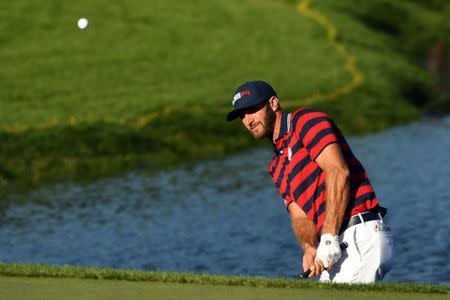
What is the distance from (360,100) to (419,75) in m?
7.73

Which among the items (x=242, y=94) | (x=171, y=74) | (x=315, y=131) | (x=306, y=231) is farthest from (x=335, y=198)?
(x=171, y=74)

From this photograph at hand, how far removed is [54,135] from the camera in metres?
26.5

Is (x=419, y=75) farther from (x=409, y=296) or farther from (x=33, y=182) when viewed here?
(x=409, y=296)

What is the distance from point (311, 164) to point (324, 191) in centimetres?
22

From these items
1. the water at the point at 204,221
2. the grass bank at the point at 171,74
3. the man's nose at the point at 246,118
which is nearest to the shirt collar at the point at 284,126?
the man's nose at the point at 246,118

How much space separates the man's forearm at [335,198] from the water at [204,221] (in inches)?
282

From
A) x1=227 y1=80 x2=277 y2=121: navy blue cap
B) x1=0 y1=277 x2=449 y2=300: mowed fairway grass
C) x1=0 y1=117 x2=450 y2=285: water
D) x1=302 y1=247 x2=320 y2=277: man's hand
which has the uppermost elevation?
x1=227 y1=80 x2=277 y2=121: navy blue cap

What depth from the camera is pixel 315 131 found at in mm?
8484

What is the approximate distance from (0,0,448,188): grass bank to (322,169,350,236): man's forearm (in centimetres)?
1570

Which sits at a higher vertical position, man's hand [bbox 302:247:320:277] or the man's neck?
the man's neck

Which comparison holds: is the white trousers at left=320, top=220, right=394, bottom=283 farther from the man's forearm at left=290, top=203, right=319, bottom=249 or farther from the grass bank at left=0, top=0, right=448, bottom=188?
the grass bank at left=0, top=0, right=448, bottom=188

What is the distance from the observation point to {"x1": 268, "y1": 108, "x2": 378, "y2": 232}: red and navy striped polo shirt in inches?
334

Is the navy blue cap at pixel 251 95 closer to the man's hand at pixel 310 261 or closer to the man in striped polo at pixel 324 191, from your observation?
the man in striped polo at pixel 324 191

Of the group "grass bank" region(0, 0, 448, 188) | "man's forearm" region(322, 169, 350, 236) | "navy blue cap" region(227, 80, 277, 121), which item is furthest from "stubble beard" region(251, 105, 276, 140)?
"grass bank" region(0, 0, 448, 188)
